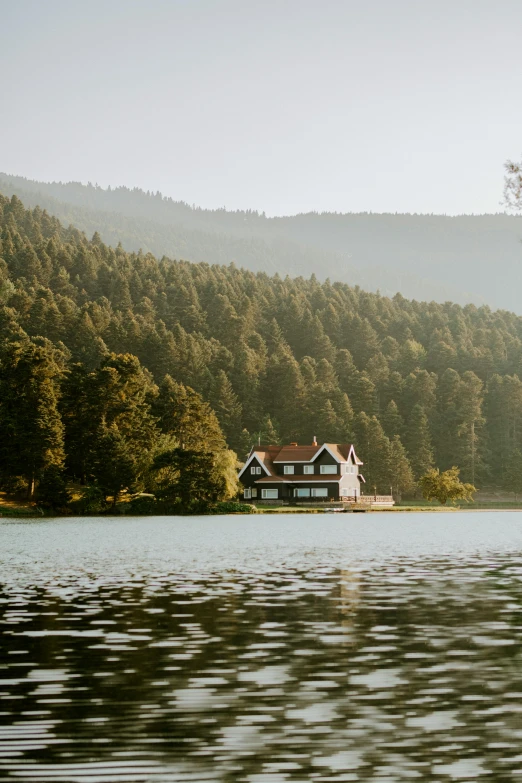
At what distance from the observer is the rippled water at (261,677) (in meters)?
9.63

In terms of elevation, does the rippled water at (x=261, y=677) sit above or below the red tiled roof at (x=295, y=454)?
below

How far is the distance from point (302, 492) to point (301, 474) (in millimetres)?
2333

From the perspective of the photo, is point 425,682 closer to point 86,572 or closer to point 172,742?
point 172,742

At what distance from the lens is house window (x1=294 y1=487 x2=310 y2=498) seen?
12988 centimetres

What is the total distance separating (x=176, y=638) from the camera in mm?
17422

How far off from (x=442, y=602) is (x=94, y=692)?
11980mm

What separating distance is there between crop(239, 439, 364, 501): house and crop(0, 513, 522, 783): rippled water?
9763 cm

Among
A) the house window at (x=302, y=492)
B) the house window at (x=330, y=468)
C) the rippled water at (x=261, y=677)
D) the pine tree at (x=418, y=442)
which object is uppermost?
the pine tree at (x=418, y=442)

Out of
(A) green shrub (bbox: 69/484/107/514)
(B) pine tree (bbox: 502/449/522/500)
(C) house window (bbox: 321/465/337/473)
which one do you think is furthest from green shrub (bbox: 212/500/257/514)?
(B) pine tree (bbox: 502/449/522/500)

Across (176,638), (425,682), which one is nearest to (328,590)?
(176,638)

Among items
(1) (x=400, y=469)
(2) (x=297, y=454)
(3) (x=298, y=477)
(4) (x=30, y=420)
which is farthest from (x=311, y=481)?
(4) (x=30, y=420)

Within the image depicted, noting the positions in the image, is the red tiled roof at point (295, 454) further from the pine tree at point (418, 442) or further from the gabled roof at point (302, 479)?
the pine tree at point (418, 442)

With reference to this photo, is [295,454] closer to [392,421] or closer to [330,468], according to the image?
[330,468]

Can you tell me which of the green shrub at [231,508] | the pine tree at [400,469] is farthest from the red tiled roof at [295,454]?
the pine tree at [400,469]
